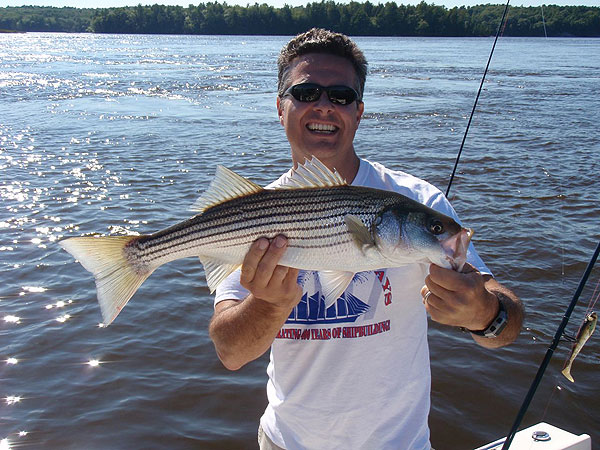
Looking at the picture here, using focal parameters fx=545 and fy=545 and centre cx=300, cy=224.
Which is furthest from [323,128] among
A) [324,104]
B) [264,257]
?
[264,257]

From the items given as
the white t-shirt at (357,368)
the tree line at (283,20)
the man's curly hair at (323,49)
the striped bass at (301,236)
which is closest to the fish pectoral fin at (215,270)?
the striped bass at (301,236)

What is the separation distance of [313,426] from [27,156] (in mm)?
14064

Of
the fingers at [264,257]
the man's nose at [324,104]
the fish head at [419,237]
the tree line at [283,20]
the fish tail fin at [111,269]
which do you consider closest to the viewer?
the fish head at [419,237]

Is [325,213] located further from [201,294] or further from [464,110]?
[464,110]

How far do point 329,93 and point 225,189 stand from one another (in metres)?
0.93

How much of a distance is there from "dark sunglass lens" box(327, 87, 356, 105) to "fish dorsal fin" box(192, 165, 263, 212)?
808 millimetres

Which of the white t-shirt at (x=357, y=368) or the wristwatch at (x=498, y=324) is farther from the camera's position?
the white t-shirt at (x=357, y=368)

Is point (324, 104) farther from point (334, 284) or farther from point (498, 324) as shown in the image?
point (498, 324)

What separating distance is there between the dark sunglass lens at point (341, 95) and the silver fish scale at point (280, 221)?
0.80 meters

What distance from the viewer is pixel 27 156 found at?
14.6m

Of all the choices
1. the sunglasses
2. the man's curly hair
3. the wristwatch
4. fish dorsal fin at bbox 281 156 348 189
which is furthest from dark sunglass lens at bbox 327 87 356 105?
the wristwatch

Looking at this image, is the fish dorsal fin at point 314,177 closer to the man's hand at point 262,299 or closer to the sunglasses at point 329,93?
the man's hand at point 262,299

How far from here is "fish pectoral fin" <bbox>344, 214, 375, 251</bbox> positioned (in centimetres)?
279

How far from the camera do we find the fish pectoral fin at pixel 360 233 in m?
2.79
